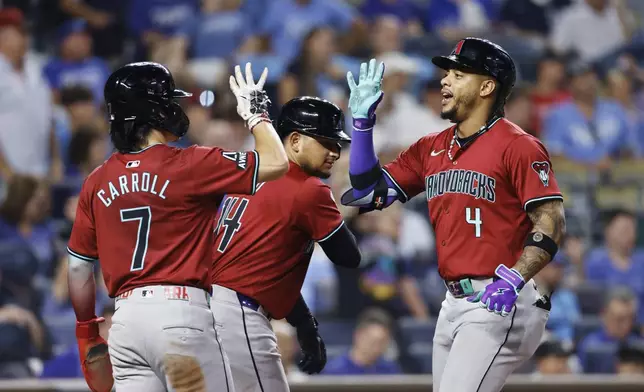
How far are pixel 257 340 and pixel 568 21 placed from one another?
25.1ft

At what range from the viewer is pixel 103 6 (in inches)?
398

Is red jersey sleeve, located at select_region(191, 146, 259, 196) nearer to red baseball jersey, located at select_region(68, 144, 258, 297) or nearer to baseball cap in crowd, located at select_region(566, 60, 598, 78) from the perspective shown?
red baseball jersey, located at select_region(68, 144, 258, 297)

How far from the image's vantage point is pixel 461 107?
4648 millimetres

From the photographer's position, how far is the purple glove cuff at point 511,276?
165 inches

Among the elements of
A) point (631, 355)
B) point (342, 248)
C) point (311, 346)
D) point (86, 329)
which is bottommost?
point (631, 355)

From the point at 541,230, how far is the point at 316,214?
0.98 m

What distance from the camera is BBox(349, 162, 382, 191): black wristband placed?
191 inches

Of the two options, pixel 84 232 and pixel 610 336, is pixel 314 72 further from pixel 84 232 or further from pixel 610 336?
pixel 84 232

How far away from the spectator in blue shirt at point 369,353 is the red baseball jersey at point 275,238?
279cm

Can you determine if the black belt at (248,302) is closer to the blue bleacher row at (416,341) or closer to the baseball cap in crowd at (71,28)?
the blue bleacher row at (416,341)

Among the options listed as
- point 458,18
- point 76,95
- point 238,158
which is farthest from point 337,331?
point 458,18

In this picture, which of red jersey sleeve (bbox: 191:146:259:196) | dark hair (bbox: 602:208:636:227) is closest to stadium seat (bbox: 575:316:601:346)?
dark hair (bbox: 602:208:636:227)

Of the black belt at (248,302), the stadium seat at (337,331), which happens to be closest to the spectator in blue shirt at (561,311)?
the stadium seat at (337,331)

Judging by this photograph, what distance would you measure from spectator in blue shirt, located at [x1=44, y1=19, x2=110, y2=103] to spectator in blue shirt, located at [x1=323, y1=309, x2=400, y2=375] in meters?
3.33
